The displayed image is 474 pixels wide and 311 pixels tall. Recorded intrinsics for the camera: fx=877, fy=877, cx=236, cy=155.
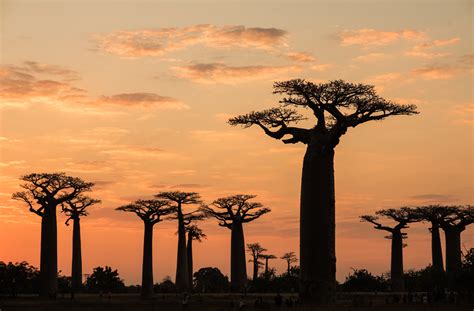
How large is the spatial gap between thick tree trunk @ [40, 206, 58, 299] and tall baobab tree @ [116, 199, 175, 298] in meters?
8.12

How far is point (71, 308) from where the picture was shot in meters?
40.8

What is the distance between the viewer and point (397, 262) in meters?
73.2

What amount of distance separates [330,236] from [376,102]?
6408 mm

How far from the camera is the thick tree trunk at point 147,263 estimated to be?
64.4 metres

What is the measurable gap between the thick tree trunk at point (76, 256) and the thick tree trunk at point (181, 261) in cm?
913

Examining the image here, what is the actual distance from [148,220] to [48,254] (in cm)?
1054

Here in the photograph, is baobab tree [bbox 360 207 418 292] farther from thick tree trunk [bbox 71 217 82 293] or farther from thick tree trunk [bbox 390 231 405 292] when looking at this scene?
thick tree trunk [bbox 71 217 82 293]

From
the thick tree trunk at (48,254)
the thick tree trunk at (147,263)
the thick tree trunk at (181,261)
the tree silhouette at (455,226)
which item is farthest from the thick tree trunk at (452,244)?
the thick tree trunk at (48,254)

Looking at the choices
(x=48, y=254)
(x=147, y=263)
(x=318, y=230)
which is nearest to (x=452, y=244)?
(x=147, y=263)

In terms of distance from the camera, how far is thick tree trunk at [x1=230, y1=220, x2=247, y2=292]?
7206 centimetres

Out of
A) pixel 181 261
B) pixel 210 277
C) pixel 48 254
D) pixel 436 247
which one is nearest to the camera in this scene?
pixel 48 254

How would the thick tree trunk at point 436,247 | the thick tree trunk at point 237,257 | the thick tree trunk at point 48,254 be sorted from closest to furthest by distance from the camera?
the thick tree trunk at point 48,254, the thick tree trunk at point 436,247, the thick tree trunk at point 237,257

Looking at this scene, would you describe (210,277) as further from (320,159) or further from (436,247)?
(320,159)

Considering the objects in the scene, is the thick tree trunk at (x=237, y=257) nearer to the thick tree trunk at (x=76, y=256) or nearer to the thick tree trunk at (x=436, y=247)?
the thick tree trunk at (x=76, y=256)
